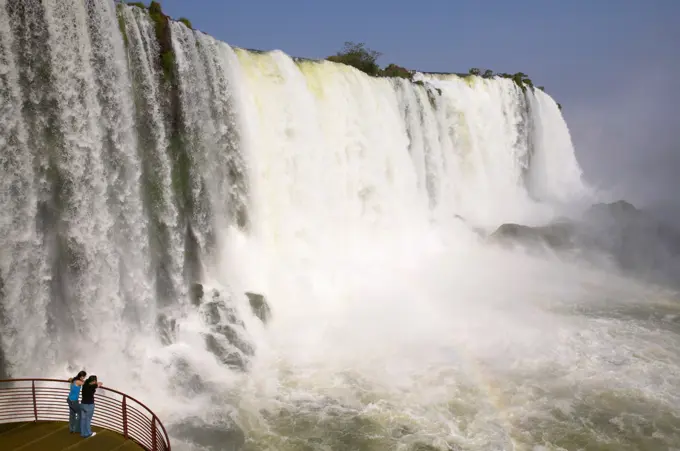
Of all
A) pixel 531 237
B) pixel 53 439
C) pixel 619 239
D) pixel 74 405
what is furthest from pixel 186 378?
pixel 619 239

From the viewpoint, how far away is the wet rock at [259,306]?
12.2 meters

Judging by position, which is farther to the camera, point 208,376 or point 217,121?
point 217,121

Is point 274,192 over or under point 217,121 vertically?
under

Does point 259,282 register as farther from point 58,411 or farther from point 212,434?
point 58,411

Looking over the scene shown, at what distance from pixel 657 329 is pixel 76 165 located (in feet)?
46.0

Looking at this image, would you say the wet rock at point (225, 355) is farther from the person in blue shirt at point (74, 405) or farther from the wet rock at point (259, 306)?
the person in blue shirt at point (74, 405)

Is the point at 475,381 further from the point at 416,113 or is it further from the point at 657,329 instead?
the point at 416,113

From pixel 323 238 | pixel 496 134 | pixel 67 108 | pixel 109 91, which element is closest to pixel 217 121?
pixel 109 91

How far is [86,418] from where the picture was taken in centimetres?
615

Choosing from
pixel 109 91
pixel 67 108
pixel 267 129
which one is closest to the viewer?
pixel 67 108

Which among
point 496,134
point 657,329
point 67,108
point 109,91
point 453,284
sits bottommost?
point 657,329

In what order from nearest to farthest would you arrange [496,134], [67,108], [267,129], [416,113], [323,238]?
[67,108]
[267,129]
[323,238]
[416,113]
[496,134]

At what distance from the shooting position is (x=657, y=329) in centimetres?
1302

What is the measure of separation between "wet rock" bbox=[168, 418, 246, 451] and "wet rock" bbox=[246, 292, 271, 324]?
3635 mm
